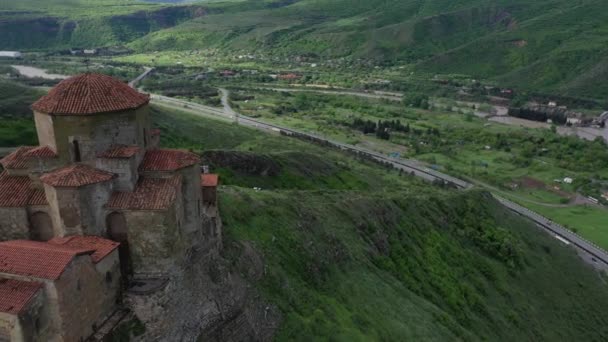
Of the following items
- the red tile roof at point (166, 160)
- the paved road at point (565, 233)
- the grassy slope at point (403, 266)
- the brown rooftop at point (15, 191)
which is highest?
the red tile roof at point (166, 160)

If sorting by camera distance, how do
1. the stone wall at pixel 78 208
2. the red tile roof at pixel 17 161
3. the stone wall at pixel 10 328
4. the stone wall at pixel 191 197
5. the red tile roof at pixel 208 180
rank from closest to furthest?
the stone wall at pixel 10 328
the stone wall at pixel 78 208
the red tile roof at pixel 17 161
the stone wall at pixel 191 197
the red tile roof at pixel 208 180

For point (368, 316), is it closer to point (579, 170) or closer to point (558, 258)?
point (558, 258)

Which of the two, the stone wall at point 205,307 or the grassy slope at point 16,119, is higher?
the stone wall at point 205,307

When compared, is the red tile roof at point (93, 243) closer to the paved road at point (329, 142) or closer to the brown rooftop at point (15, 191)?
the brown rooftop at point (15, 191)

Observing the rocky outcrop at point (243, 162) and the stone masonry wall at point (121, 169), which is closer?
the stone masonry wall at point (121, 169)

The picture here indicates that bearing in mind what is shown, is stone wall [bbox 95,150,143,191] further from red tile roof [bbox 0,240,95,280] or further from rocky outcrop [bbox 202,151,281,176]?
rocky outcrop [bbox 202,151,281,176]

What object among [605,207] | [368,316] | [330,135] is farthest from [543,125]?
[368,316]

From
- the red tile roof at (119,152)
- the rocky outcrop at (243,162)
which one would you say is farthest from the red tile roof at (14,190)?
the rocky outcrop at (243,162)
